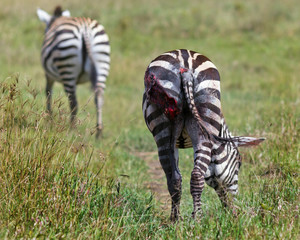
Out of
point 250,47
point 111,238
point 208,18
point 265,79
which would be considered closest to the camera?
point 111,238

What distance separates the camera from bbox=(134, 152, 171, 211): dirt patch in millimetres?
5494

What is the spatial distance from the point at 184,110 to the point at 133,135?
4.35 meters

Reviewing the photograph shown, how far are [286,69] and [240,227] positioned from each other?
11411mm

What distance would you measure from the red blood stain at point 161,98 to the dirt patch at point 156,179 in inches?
56.4

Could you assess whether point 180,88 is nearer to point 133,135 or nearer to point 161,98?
point 161,98

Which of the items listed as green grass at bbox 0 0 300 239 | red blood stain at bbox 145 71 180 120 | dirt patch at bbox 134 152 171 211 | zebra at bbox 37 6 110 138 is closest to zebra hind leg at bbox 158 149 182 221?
green grass at bbox 0 0 300 239

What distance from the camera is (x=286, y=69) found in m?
14.1

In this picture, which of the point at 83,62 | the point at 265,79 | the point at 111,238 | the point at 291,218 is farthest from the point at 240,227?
the point at 265,79

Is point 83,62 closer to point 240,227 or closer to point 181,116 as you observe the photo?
point 181,116

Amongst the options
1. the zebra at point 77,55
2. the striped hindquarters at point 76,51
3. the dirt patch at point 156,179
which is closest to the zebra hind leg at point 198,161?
the dirt patch at point 156,179

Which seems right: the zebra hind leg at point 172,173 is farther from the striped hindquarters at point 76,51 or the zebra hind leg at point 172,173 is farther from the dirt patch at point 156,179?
the striped hindquarters at point 76,51

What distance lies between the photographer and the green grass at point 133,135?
352 cm

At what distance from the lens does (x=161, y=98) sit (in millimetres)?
3895


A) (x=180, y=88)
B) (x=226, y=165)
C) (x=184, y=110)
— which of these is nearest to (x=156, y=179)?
(x=226, y=165)
